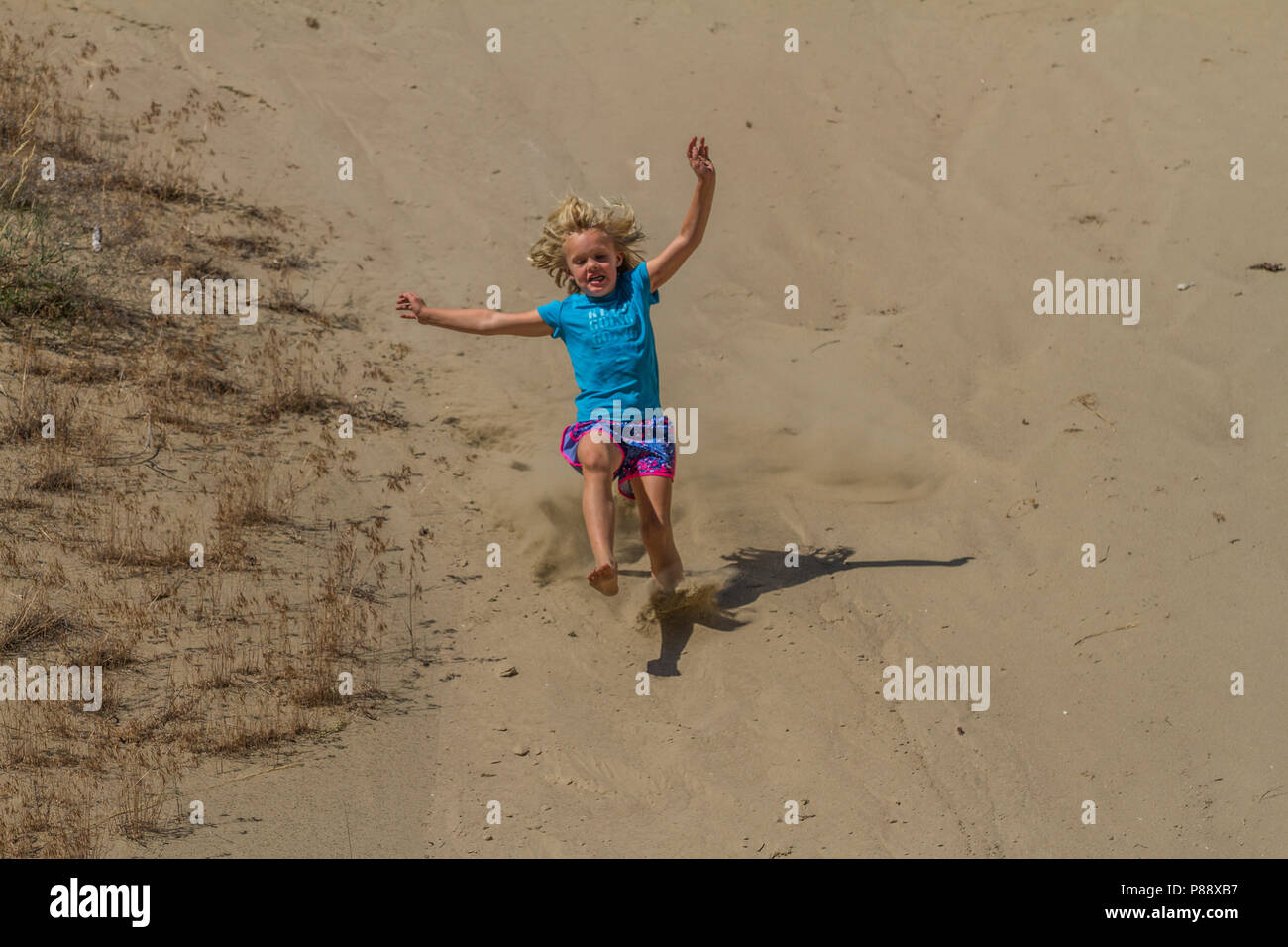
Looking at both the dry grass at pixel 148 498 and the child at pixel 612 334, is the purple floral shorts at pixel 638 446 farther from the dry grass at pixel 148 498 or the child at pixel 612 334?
the dry grass at pixel 148 498

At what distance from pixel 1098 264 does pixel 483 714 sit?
5.23 m

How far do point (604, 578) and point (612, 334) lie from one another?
3.56 feet

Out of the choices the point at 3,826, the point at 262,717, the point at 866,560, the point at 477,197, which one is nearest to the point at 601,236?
the point at 866,560

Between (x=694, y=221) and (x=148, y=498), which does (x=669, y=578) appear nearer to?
(x=694, y=221)

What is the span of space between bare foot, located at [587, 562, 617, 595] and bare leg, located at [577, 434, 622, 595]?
0.18m

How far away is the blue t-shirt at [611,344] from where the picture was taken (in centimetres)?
522

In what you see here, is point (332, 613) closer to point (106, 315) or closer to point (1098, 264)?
point (106, 315)

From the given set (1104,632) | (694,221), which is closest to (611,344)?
(694,221)

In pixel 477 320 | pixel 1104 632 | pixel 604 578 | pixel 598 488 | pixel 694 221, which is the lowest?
pixel 1104 632

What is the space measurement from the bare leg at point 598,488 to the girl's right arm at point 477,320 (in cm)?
52

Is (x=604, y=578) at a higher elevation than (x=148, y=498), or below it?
below

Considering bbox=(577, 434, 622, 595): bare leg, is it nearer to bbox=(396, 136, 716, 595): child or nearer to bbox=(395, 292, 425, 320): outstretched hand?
bbox=(396, 136, 716, 595): child

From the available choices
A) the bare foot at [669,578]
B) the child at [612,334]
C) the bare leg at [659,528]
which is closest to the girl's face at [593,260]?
the child at [612,334]

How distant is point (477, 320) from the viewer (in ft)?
17.1
